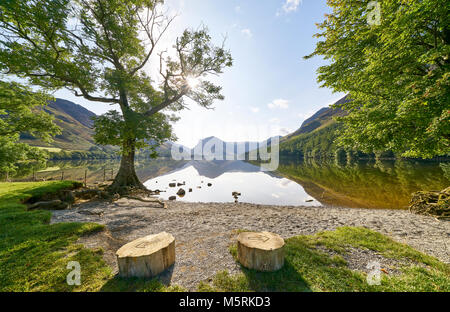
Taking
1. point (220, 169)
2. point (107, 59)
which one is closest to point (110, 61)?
point (107, 59)

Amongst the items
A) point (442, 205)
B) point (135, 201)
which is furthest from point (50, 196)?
point (442, 205)

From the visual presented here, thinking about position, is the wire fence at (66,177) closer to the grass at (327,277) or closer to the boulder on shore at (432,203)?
the grass at (327,277)

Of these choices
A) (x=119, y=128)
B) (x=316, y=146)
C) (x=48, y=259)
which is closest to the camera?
(x=48, y=259)

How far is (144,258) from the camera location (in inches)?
172

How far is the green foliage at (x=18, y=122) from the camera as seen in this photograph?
12.8m

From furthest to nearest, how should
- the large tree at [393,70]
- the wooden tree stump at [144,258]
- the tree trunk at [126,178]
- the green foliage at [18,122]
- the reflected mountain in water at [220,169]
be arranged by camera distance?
the reflected mountain in water at [220,169] < the tree trunk at [126,178] < the green foliage at [18,122] < the large tree at [393,70] < the wooden tree stump at [144,258]

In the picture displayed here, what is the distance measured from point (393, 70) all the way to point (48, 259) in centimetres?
1717

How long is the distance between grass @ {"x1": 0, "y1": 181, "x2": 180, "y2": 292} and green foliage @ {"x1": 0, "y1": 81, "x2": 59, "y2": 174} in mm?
8891

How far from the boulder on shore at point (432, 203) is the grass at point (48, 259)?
18496 millimetres

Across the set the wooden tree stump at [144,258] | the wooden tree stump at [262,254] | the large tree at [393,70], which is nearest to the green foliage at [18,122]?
the wooden tree stump at [144,258]

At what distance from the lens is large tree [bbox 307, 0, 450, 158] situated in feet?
21.0

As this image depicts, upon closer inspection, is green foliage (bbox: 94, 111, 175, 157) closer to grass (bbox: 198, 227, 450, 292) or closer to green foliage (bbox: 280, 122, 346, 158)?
grass (bbox: 198, 227, 450, 292)

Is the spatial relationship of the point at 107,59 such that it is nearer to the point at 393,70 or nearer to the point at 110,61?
the point at 110,61

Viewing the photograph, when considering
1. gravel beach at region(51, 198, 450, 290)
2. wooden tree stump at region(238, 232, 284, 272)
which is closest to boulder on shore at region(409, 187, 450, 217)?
gravel beach at region(51, 198, 450, 290)
